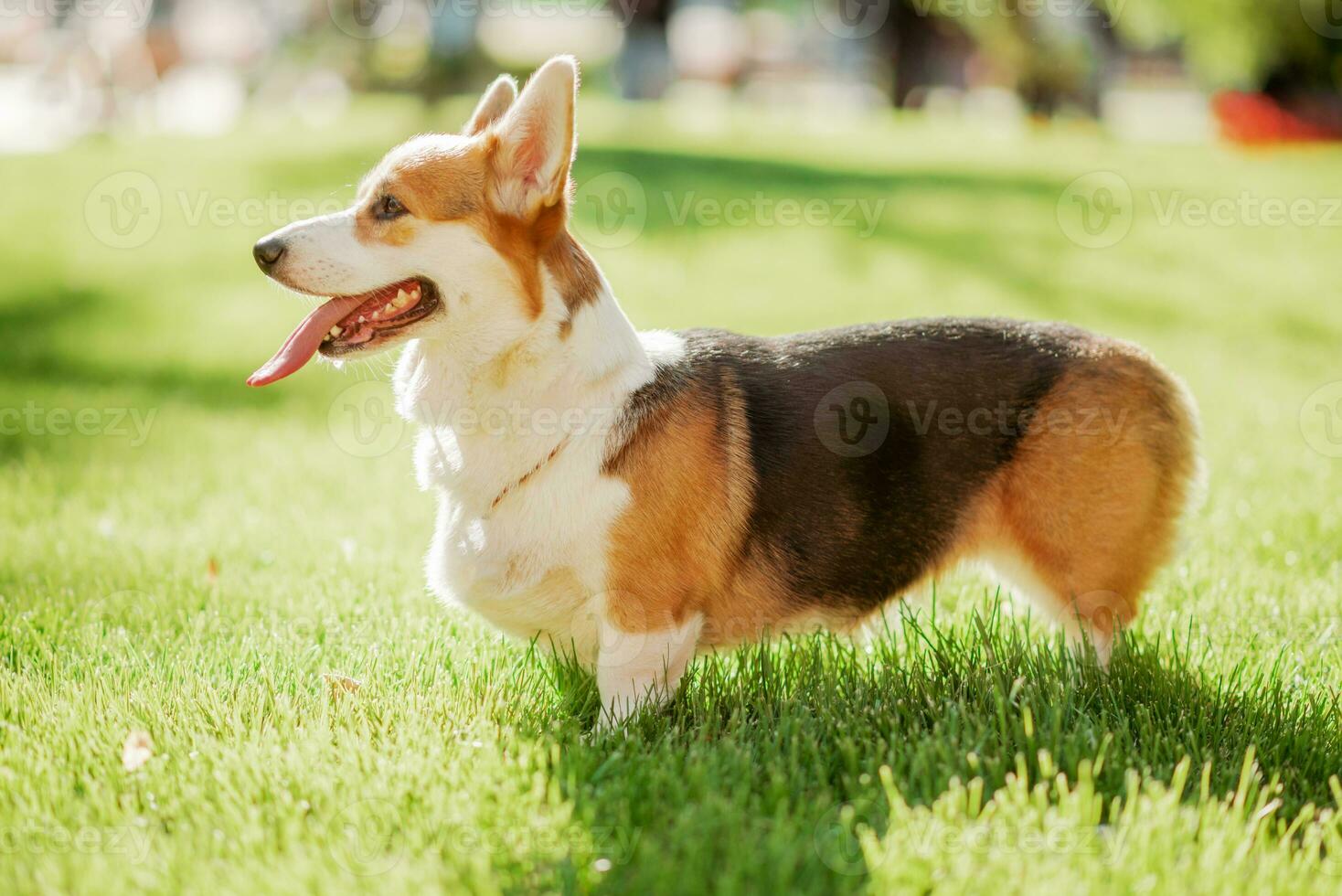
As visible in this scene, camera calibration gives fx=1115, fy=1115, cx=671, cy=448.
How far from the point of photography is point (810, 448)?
3318 millimetres

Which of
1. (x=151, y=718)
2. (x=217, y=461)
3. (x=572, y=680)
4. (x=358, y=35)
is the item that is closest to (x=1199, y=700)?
(x=572, y=680)

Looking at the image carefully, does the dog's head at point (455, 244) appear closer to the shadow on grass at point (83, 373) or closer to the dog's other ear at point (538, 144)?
the dog's other ear at point (538, 144)

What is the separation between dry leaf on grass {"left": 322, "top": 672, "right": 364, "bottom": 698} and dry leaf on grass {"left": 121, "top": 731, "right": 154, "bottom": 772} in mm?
478

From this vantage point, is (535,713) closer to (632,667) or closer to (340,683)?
(632,667)

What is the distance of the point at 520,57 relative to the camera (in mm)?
24047

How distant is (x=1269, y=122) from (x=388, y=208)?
22.2 meters

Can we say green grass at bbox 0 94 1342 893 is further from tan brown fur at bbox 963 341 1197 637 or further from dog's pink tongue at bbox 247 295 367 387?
dog's pink tongue at bbox 247 295 367 387

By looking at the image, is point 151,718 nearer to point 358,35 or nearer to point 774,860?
point 774,860

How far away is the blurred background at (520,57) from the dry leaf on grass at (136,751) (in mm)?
10348

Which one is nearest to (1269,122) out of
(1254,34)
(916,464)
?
(1254,34)

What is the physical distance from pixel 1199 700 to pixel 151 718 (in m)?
2.91

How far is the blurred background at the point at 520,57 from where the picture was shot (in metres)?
16.0

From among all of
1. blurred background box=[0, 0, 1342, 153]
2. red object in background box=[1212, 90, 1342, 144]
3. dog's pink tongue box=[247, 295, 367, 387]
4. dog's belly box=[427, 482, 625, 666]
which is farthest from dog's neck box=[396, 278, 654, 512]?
red object in background box=[1212, 90, 1342, 144]

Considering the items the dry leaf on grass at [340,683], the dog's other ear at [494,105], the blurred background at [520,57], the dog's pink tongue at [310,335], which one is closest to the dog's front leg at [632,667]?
the dry leaf on grass at [340,683]
